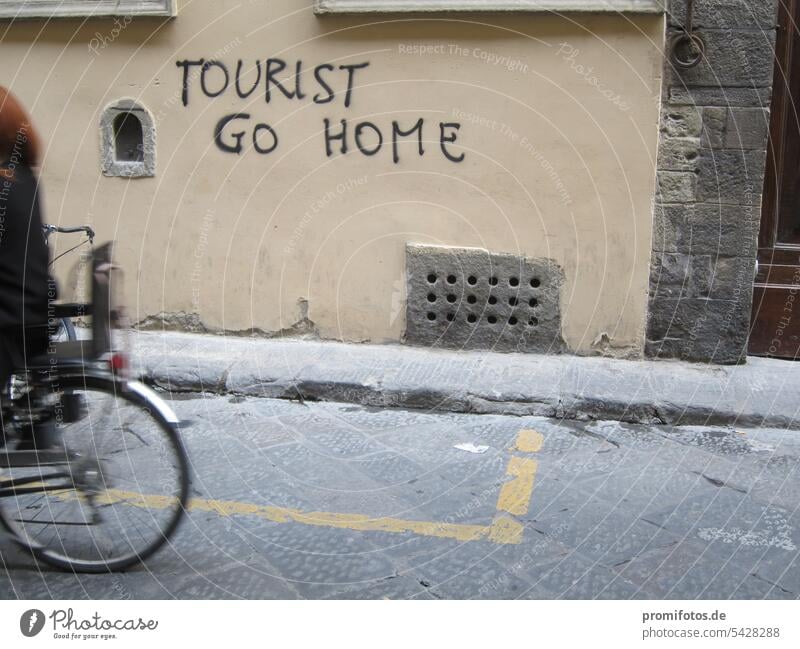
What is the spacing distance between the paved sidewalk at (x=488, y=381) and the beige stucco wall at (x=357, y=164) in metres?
0.37

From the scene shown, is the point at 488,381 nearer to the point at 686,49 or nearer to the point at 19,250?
the point at 686,49

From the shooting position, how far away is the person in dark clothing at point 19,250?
118 inches

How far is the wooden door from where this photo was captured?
19.6 ft

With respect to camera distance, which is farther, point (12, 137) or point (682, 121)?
point (682, 121)

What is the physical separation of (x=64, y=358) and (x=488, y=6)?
12.7 ft

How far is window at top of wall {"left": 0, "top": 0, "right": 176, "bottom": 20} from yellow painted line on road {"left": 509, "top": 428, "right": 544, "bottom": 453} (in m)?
3.79

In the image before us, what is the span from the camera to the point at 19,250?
3055mm

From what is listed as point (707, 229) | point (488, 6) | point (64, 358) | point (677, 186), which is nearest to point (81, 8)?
point (488, 6)

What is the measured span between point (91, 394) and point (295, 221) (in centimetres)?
339

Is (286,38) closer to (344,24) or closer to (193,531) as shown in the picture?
(344,24)

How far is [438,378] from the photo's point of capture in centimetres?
563

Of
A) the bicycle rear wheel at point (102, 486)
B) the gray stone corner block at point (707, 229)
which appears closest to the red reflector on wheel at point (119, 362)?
the bicycle rear wheel at point (102, 486)
